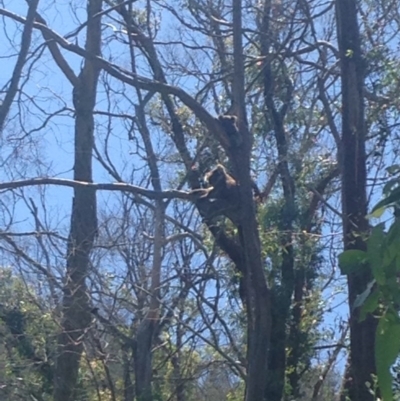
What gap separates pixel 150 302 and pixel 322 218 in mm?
3759

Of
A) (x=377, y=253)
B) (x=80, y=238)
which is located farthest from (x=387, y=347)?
(x=80, y=238)

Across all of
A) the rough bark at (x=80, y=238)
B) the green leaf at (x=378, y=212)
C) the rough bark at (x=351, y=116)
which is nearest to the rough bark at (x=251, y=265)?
the rough bark at (x=80, y=238)

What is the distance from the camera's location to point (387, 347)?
6.19ft

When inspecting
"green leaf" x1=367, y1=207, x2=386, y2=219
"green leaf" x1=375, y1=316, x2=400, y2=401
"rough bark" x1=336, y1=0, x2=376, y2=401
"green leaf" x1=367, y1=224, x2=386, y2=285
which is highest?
"rough bark" x1=336, y1=0, x2=376, y2=401

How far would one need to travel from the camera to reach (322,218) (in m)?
15.1

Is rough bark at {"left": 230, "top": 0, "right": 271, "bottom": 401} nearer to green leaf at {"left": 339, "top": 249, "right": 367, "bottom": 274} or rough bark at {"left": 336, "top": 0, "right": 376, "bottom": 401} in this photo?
rough bark at {"left": 336, "top": 0, "right": 376, "bottom": 401}

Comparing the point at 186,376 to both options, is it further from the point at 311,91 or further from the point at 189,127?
the point at 311,91

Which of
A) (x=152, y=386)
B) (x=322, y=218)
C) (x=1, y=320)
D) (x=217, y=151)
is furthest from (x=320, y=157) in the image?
(x=1, y=320)

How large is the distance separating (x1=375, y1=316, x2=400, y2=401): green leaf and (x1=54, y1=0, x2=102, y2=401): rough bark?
7885 millimetres

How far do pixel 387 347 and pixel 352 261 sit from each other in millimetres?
229

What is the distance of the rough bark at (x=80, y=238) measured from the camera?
12430mm

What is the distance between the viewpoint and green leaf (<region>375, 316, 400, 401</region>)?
188cm

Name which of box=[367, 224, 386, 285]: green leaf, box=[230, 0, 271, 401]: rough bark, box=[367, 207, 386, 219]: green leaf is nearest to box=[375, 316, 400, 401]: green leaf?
box=[367, 224, 386, 285]: green leaf

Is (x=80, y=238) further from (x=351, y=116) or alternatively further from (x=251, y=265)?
(x=251, y=265)
